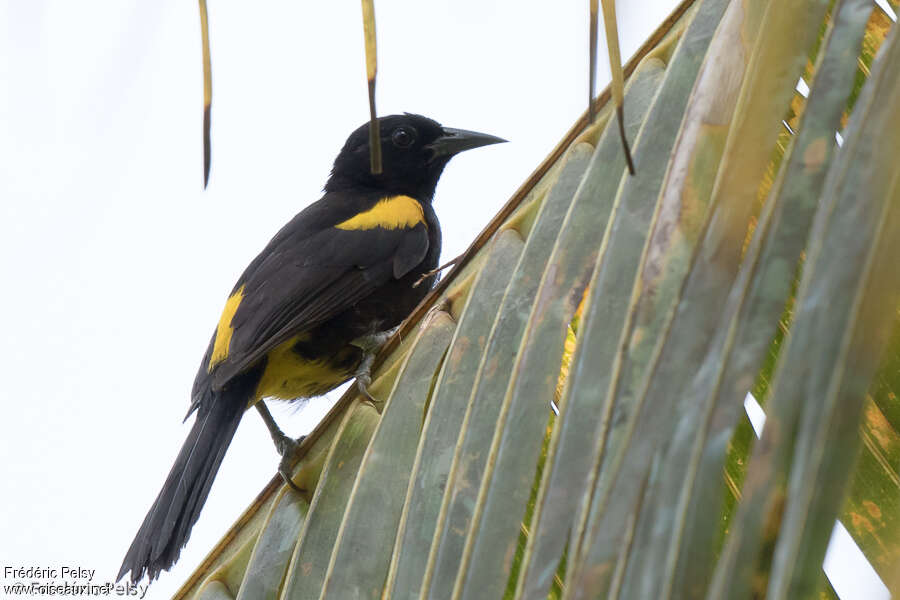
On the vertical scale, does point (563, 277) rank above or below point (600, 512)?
above

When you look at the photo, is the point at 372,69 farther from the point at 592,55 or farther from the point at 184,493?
the point at 184,493

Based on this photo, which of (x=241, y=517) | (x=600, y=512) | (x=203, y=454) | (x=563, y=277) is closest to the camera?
(x=600, y=512)

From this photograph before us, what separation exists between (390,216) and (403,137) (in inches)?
28.1

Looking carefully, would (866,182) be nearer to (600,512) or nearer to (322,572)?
(600,512)

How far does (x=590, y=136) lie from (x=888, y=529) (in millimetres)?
746

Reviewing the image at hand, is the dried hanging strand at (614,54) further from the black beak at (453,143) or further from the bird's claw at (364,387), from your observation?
the black beak at (453,143)

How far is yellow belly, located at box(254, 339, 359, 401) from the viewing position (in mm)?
3555

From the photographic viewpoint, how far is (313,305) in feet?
11.0

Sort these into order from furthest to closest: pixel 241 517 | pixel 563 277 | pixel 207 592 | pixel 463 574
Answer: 1. pixel 241 517
2. pixel 207 592
3. pixel 563 277
4. pixel 463 574

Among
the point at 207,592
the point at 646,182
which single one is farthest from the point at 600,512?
Answer: the point at 207,592

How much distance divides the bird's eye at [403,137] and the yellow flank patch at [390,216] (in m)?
0.35

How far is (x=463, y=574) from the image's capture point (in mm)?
989

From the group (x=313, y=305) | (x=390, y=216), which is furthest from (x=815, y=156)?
(x=390, y=216)

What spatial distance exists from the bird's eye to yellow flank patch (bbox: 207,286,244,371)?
1.26 metres
